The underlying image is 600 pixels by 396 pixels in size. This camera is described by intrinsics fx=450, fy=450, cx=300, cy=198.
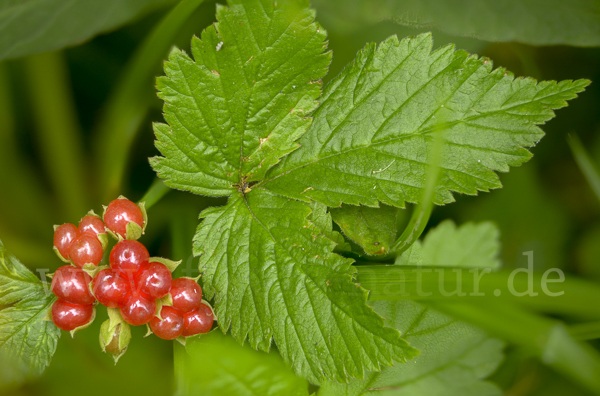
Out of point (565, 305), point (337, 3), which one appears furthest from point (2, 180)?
point (565, 305)

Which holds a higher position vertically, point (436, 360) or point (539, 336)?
point (539, 336)

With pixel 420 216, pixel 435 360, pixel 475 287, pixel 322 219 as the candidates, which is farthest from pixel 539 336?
pixel 322 219

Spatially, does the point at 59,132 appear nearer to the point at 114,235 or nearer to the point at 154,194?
the point at 154,194

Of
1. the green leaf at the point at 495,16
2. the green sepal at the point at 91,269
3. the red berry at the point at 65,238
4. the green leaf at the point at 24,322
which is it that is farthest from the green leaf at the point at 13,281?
the green leaf at the point at 495,16

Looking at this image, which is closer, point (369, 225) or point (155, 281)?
point (155, 281)

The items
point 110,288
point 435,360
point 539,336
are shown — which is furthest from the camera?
point 435,360

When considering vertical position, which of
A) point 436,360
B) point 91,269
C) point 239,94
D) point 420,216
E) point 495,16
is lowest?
point 436,360

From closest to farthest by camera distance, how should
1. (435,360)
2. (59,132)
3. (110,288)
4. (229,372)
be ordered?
1. (110,288)
2. (229,372)
3. (435,360)
4. (59,132)
